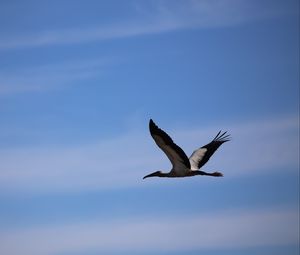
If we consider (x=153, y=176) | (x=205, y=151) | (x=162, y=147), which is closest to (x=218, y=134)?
(x=205, y=151)

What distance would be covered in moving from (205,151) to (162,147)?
6173mm

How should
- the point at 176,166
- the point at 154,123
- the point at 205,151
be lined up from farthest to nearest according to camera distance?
the point at 205,151 < the point at 176,166 < the point at 154,123

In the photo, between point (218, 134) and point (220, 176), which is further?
point (218, 134)

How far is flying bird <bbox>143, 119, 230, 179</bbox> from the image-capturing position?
3344cm

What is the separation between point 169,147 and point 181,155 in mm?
1116

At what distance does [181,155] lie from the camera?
35.3 m

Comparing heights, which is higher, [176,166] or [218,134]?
[218,134]

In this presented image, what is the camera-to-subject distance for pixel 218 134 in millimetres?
41750

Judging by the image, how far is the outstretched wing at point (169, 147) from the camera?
3319 centimetres

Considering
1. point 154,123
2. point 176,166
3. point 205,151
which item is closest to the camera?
point 154,123

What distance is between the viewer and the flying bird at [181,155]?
33.4 meters

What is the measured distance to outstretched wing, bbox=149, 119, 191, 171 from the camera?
33188 mm

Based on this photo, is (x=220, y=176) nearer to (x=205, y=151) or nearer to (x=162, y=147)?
(x=205, y=151)

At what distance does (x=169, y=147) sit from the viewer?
113 ft
